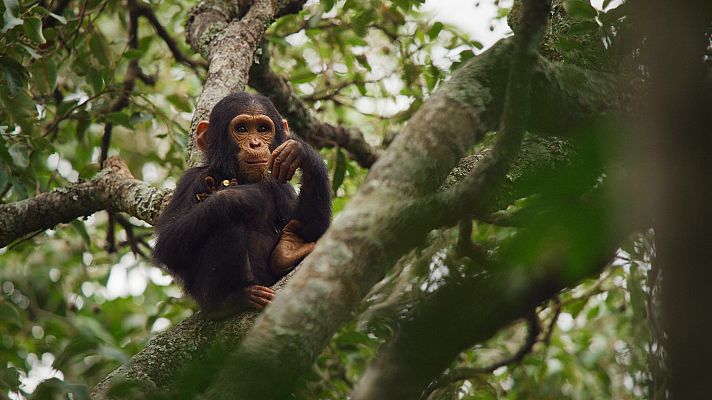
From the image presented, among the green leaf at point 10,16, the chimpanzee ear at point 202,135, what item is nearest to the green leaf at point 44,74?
the green leaf at point 10,16

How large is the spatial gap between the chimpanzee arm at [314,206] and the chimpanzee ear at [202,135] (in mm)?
838

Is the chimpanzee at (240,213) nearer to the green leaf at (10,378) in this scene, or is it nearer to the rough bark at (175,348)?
the rough bark at (175,348)

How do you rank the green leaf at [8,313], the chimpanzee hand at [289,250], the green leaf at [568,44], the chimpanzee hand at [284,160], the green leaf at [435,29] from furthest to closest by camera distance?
the green leaf at [435,29], the green leaf at [8,313], the chimpanzee hand at [289,250], the chimpanzee hand at [284,160], the green leaf at [568,44]

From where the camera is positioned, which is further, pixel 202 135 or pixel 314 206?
pixel 202 135

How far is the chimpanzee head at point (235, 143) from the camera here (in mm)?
4820

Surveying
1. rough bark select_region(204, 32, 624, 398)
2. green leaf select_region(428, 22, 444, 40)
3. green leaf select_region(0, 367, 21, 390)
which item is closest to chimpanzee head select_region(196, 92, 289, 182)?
green leaf select_region(428, 22, 444, 40)

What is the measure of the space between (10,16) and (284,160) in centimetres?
177

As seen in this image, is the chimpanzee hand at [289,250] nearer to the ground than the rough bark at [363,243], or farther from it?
nearer to the ground

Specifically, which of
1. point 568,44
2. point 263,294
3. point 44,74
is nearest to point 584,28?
point 568,44

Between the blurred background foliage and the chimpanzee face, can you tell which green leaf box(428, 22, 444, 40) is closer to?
the blurred background foliage

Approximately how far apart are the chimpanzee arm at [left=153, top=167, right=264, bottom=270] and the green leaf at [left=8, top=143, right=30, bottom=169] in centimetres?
111

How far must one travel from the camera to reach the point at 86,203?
506 centimetres

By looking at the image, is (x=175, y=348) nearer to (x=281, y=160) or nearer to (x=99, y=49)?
(x=281, y=160)

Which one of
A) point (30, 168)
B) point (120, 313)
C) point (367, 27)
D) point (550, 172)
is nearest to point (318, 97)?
point (367, 27)
